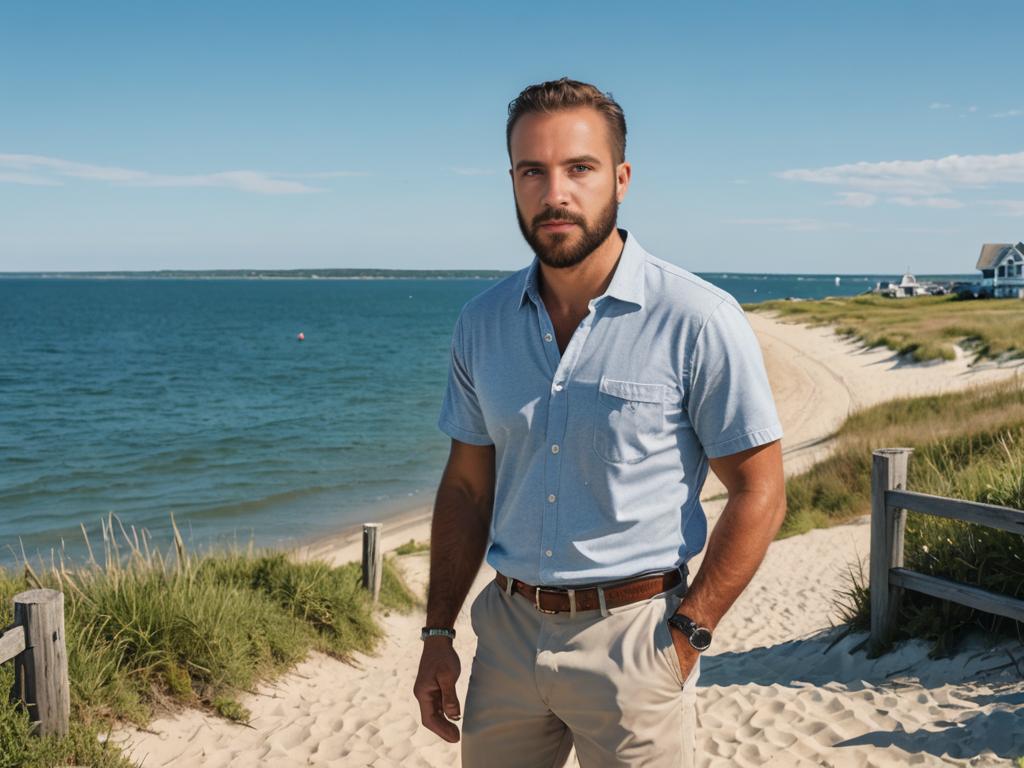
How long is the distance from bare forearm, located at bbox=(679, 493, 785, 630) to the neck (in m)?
0.61

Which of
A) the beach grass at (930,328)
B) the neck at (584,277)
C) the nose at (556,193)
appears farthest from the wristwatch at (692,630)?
the beach grass at (930,328)

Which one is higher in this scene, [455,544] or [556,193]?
[556,193]

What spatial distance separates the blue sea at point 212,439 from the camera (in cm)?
1845

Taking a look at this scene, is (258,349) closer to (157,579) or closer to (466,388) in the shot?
(157,579)

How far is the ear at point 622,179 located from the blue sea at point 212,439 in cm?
870

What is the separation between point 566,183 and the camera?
2.18 m

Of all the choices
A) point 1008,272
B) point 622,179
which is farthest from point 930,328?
point 1008,272

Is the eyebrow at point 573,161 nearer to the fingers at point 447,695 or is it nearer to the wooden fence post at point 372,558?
the fingers at point 447,695

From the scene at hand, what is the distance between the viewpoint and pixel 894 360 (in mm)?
32375

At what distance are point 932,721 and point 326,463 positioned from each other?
20.5 meters

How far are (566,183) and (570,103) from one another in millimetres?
200

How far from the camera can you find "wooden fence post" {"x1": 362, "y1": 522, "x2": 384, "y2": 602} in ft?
29.1

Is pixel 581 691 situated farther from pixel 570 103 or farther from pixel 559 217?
pixel 570 103

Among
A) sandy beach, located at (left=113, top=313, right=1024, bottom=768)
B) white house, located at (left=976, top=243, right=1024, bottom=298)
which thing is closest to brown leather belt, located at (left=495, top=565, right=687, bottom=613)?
sandy beach, located at (left=113, top=313, right=1024, bottom=768)
